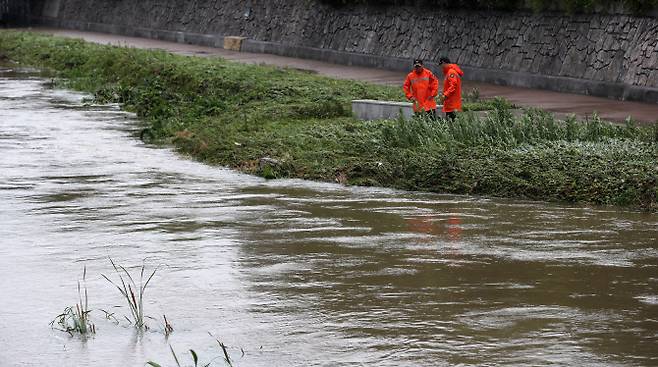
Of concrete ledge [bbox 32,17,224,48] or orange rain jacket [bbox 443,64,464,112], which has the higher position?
orange rain jacket [bbox 443,64,464,112]

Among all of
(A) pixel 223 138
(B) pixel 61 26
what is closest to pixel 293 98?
(A) pixel 223 138

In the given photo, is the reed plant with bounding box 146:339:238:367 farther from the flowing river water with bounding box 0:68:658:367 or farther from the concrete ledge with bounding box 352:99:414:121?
the concrete ledge with bounding box 352:99:414:121

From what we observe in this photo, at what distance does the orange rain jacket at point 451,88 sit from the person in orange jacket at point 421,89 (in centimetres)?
23

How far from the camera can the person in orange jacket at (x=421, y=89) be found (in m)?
19.0

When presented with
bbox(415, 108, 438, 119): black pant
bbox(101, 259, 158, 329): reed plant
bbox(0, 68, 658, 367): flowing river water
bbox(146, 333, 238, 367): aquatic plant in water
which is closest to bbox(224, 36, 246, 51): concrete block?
bbox(415, 108, 438, 119): black pant

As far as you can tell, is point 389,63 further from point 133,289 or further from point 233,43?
point 133,289

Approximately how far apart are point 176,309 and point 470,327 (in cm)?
242

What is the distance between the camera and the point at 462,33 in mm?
30188

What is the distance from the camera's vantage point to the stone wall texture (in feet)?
82.6

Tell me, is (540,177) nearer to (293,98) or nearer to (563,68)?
(293,98)

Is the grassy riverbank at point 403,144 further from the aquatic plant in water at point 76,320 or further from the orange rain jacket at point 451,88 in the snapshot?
the aquatic plant in water at point 76,320

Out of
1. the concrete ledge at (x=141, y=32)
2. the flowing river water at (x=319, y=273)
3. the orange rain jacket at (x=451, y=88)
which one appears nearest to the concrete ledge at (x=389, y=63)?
the concrete ledge at (x=141, y=32)

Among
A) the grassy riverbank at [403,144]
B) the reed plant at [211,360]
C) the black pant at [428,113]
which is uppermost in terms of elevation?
the black pant at [428,113]

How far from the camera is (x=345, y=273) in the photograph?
1098 cm
